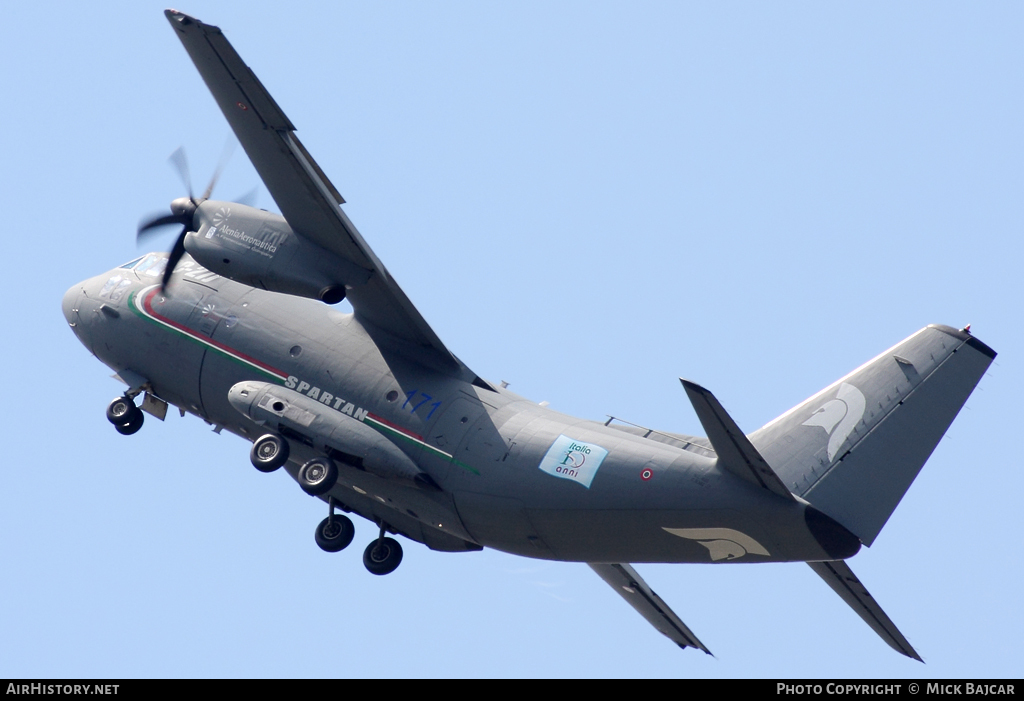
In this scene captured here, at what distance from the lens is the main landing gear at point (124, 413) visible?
28.8 metres

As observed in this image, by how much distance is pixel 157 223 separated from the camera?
27469 mm

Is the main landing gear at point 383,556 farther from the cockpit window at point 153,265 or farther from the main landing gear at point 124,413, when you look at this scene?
the cockpit window at point 153,265

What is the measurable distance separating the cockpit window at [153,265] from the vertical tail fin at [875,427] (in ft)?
39.7

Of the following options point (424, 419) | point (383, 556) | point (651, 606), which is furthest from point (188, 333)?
point (651, 606)

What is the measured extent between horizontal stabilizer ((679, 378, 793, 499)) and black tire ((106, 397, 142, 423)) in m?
12.0

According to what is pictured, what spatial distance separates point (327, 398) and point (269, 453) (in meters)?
1.36

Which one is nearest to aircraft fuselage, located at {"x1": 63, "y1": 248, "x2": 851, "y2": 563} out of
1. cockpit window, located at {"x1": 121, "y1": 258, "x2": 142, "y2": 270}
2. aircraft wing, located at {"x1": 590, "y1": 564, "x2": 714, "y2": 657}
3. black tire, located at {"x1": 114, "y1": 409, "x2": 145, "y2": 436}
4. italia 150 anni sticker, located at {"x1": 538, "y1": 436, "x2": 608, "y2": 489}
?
italia 150 anni sticker, located at {"x1": 538, "y1": 436, "x2": 608, "y2": 489}

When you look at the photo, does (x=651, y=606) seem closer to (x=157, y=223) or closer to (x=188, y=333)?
(x=188, y=333)

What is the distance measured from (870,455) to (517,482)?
555cm

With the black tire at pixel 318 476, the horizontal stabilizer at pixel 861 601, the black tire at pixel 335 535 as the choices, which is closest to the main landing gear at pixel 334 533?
the black tire at pixel 335 535

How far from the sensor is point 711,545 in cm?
2309
